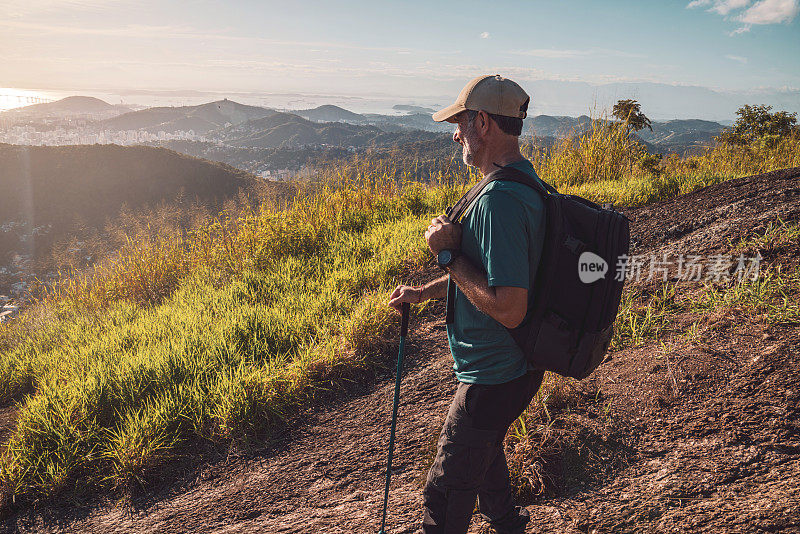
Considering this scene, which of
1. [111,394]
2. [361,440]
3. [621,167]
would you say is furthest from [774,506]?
[621,167]

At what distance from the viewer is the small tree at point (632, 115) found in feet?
23.4

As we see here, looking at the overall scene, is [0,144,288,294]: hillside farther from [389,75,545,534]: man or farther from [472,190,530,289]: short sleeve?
[472,190,530,289]: short sleeve

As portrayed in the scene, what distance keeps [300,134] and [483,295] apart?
171 m

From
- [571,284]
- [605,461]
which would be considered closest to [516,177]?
[571,284]

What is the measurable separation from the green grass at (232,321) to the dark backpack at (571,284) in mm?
1104

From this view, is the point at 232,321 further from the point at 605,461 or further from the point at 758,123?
the point at 758,123

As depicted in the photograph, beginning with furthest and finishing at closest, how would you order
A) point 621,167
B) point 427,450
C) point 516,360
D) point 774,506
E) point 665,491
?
1. point 621,167
2. point 427,450
3. point 665,491
4. point 774,506
5. point 516,360

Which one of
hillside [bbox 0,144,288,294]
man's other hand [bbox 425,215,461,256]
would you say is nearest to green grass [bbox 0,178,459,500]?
Answer: man's other hand [bbox 425,215,461,256]

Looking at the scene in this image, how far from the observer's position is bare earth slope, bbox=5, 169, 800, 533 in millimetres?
1832

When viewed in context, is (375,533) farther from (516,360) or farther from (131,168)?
(131,168)

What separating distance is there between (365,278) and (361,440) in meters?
2.16

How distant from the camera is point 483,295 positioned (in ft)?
4.61

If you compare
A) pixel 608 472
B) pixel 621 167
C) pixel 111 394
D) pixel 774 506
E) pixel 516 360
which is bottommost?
pixel 111 394

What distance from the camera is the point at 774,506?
1.66 m
